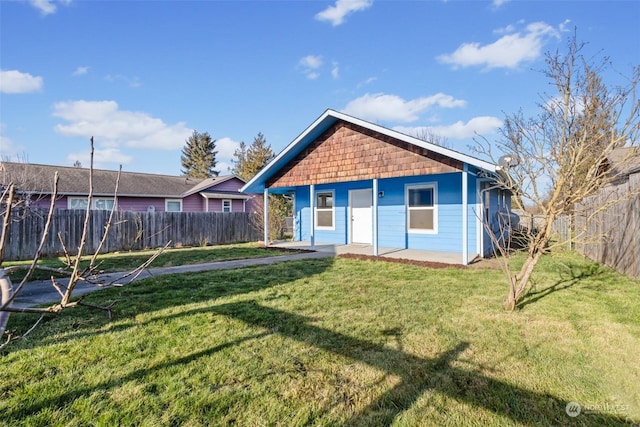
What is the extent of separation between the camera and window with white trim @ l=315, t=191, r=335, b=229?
13.7 m

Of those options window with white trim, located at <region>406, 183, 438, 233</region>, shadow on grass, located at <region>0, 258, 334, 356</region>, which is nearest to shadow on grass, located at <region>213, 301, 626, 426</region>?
shadow on grass, located at <region>0, 258, 334, 356</region>

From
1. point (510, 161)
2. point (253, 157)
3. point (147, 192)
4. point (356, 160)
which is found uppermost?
point (253, 157)

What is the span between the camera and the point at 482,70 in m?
15.8

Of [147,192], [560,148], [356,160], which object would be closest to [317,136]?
[356,160]

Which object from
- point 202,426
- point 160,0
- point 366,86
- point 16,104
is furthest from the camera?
point 366,86

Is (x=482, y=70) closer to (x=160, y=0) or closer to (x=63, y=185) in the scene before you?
(x=160, y=0)

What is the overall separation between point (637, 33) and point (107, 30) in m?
15.0

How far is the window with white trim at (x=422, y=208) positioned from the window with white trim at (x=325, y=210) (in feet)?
11.0

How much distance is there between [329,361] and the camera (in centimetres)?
316

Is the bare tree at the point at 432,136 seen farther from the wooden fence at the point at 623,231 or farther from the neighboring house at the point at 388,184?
the wooden fence at the point at 623,231

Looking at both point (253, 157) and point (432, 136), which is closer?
point (432, 136)

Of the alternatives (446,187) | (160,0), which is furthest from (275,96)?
(446,187)

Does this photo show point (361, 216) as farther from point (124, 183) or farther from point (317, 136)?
point (124, 183)

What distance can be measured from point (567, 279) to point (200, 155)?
45703mm
